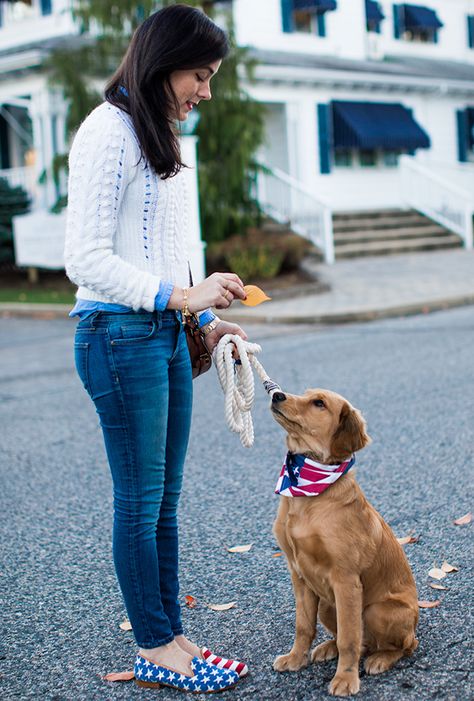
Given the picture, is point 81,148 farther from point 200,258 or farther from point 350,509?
point 200,258

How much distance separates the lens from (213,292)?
111 inches

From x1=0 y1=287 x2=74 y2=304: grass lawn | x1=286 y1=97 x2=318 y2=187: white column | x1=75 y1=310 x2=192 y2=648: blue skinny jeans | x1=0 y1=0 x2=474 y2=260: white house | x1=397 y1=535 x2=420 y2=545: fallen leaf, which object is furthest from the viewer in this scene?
x1=286 y1=97 x2=318 y2=187: white column

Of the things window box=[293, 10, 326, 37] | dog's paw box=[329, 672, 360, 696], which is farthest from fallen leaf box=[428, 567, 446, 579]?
window box=[293, 10, 326, 37]

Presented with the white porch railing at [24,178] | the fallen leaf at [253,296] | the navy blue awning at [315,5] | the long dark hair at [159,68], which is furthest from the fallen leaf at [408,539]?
the navy blue awning at [315,5]

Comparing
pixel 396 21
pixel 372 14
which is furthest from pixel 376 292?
pixel 396 21

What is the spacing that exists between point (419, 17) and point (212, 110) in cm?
1291

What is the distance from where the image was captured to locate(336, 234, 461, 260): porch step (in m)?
19.6

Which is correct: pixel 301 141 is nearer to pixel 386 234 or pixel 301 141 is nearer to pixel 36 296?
pixel 386 234

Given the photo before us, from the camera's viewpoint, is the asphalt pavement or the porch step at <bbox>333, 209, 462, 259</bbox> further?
the porch step at <bbox>333, 209, 462, 259</bbox>

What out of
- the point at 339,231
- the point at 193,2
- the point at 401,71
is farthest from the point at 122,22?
the point at 401,71

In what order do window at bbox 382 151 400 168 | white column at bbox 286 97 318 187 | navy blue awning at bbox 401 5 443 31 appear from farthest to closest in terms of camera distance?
navy blue awning at bbox 401 5 443 31 < window at bbox 382 151 400 168 < white column at bbox 286 97 318 187

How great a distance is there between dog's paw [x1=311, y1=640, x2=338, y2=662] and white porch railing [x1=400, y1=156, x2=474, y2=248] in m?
18.7

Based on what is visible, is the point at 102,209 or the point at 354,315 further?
the point at 354,315

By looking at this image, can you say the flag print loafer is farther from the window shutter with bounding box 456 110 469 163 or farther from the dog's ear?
the window shutter with bounding box 456 110 469 163
